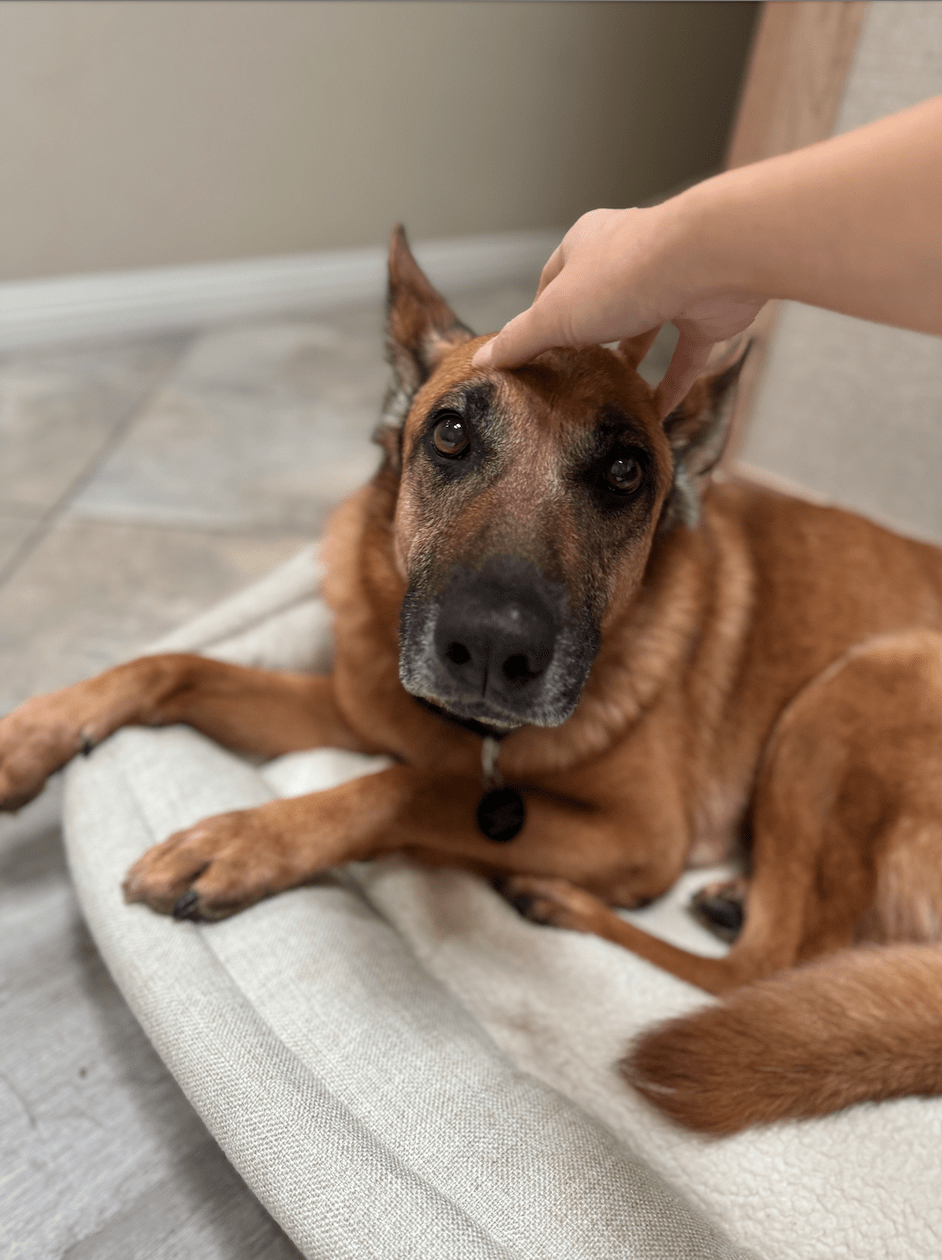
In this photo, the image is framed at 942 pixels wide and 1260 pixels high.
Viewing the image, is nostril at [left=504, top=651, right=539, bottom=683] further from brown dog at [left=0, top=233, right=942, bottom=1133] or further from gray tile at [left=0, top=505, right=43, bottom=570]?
gray tile at [left=0, top=505, right=43, bottom=570]

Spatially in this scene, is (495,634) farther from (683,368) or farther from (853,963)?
(853,963)

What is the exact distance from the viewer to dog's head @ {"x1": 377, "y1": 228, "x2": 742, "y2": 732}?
1.08 m

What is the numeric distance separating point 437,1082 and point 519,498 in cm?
75

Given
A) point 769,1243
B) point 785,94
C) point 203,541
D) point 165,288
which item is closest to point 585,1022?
point 769,1243

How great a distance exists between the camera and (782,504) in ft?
6.20

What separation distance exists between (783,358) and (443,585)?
1.99 m

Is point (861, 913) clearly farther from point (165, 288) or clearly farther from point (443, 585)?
point (165, 288)

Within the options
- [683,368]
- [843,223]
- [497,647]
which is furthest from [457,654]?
[843,223]

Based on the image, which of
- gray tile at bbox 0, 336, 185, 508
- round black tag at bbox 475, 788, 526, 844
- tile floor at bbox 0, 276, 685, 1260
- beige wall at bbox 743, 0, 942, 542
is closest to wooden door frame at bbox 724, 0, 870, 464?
beige wall at bbox 743, 0, 942, 542

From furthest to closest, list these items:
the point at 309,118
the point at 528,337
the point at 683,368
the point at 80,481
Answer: the point at 309,118, the point at 80,481, the point at 683,368, the point at 528,337

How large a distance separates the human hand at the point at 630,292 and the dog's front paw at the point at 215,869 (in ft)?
2.43

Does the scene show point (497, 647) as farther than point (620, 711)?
No

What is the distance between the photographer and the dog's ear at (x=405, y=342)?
1.46m

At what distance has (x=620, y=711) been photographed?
1521mm
